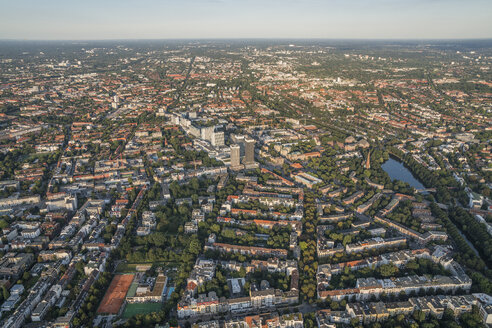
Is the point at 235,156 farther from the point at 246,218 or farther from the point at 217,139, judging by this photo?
the point at 246,218

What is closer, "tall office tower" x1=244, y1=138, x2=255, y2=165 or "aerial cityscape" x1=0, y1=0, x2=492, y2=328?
"aerial cityscape" x1=0, y1=0, x2=492, y2=328

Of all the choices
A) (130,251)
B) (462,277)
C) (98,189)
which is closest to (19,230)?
(98,189)

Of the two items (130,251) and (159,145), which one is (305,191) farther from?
(159,145)

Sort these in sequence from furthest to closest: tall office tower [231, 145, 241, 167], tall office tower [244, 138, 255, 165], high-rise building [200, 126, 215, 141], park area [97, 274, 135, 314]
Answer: high-rise building [200, 126, 215, 141], tall office tower [244, 138, 255, 165], tall office tower [231, 145, 241, 167], park area [97, 274, 135, 314]

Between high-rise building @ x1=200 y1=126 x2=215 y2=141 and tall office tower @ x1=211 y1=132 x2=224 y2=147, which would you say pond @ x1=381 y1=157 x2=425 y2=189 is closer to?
tall office tower @ x1=211 y1=132 x2=224 y2=147

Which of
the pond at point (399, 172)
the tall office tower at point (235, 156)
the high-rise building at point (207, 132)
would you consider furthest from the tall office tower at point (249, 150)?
the pond at point (399, 172)

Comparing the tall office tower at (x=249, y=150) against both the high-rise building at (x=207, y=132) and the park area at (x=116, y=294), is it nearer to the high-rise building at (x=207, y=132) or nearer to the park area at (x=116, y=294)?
the high-rise building at (x=207, y=132)

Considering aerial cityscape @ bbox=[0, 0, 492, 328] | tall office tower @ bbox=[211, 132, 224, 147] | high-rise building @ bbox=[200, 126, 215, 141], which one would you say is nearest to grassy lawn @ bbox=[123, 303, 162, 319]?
aerial cityscape @ bbox=[0, 0, 492, 328]
